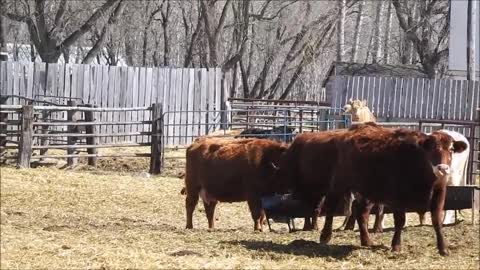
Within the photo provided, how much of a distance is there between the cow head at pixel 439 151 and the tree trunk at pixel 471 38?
21378 mm

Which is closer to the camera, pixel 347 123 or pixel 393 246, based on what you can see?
pixel 393 246

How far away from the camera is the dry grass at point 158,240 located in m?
7.71

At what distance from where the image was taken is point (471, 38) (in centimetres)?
2950

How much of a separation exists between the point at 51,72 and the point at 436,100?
11.3 m

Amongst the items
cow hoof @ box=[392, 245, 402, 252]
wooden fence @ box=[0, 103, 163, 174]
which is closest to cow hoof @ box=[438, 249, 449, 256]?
cow hoof @ box=[392, 245, 402, 252]

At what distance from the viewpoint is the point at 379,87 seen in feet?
86.5

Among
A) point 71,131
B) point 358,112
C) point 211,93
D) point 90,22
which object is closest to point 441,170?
point 358,112

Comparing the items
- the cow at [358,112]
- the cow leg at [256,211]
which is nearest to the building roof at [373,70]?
the cow at [358,112]

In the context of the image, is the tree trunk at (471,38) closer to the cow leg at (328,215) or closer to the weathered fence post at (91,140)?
the weathered fence post at (91,140)

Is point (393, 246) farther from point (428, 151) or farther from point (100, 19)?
point (100, 19)

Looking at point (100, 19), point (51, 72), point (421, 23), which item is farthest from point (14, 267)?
point (421, 23)

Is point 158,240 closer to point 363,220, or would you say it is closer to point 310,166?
point 310,166

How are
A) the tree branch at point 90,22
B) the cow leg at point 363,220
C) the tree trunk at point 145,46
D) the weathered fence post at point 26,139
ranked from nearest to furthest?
the cow leg at point 363,220
the weathered fence post at point 26,139
the tree branch at point 90,22
the tree trunk at point 145,46

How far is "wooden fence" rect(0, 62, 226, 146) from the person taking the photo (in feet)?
70.6
